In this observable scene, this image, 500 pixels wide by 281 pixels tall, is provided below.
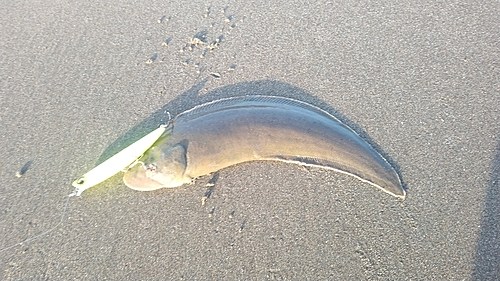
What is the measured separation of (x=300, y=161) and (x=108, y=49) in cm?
284

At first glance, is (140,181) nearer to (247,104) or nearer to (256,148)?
(256,148)

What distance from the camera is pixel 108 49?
200 inches

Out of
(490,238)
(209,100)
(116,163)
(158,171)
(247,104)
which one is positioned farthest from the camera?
(209,100)

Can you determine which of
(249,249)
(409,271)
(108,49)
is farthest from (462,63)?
(108,49)

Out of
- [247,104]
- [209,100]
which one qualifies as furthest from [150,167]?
[247,104]

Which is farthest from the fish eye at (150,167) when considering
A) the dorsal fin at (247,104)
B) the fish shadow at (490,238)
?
the fish shadow at (490,238)

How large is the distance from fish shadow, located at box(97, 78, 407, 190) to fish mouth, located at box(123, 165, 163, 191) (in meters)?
0.44

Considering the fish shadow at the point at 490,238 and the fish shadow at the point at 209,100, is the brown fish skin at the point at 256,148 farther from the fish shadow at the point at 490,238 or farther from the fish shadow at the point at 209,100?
the fish shadow at the point at 490,238

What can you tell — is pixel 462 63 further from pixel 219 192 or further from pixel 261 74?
pixel 219 192

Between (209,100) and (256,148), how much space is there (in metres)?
0.90

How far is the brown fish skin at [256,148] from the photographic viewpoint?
12.5 feet

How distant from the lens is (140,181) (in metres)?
3.82

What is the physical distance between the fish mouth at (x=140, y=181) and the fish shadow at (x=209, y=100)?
440mm

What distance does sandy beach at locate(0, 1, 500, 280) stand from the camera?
3422 mm
